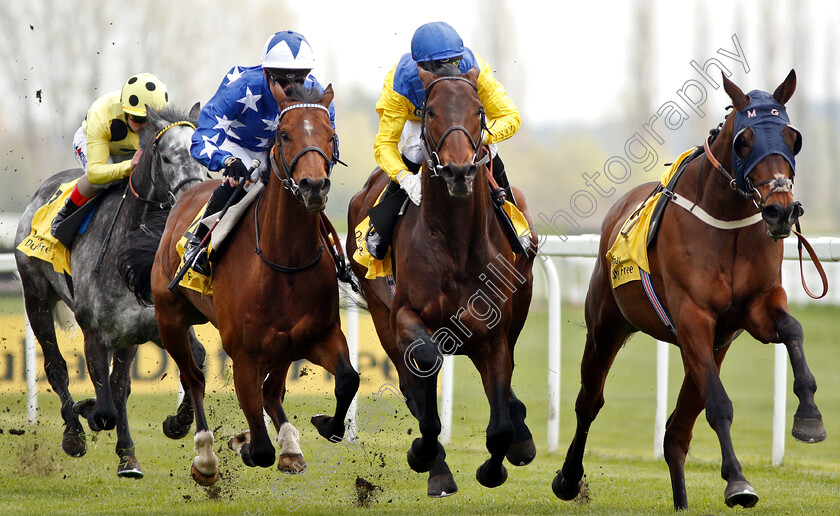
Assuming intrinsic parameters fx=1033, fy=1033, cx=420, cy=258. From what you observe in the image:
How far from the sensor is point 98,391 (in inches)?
233

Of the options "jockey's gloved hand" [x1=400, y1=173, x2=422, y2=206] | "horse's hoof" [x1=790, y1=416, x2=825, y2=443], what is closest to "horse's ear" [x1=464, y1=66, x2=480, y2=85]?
"jockey's gloved hand" [x1=400, y1=173, x2=422, y2=206]

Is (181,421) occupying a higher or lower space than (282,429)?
lower

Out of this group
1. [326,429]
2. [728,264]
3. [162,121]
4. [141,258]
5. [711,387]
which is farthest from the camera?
[162,121]

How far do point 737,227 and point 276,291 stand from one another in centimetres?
197

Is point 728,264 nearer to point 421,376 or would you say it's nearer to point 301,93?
point 421,376

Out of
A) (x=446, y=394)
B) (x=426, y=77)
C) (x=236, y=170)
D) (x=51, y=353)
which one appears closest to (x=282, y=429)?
(x=236, y=170)

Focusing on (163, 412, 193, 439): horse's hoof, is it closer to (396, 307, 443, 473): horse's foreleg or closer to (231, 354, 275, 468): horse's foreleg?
(231, 354, 275, 468): horse's foreleg

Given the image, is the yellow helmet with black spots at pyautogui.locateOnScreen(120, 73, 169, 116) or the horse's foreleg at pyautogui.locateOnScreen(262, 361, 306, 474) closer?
the horse's foreleg at pyautogui.locateOnScreen(262, 361, 306, 474)

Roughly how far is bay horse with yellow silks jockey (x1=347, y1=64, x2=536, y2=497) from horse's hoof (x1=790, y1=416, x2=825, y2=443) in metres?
1.11

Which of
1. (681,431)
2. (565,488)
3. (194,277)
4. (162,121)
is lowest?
(565,488)

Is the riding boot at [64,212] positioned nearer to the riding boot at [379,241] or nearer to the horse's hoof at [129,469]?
the horse's hoof at [129,469]

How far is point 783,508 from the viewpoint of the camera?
16.0 ft

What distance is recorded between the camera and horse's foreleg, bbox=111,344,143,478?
5.73 m

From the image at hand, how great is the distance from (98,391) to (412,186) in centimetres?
260
